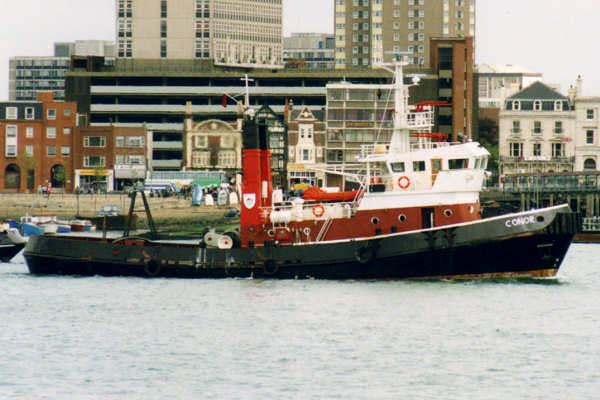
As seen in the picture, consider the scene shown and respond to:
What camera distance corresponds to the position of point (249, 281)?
49.7 metres

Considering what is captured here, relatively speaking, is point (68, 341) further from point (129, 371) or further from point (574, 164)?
point (574, 164)

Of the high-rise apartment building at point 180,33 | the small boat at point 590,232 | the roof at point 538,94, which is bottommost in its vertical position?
the small boat at point 590,232

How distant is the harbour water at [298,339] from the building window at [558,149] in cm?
8493

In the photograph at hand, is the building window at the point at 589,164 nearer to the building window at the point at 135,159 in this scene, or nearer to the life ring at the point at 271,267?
the building window at the point at 135,159

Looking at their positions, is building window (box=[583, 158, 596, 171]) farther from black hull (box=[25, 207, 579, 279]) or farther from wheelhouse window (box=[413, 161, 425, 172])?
wheelhouse window (box=[413, 161, 425, 172])

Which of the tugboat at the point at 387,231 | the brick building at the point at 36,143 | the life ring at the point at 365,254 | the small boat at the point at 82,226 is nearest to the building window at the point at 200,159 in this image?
the brick building at the point at 36,143

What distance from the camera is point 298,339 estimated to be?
38.2 meters

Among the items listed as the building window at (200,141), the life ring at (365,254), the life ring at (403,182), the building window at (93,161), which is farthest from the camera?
the building window at (200,141)

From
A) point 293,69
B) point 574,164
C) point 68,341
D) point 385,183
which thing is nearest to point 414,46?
point 293,69

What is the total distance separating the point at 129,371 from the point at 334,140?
9954cm

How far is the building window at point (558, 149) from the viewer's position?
135 metres

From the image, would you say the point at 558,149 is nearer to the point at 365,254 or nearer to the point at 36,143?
the point at 36,143

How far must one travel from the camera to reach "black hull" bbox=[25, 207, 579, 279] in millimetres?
47406

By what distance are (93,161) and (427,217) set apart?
97672mm
